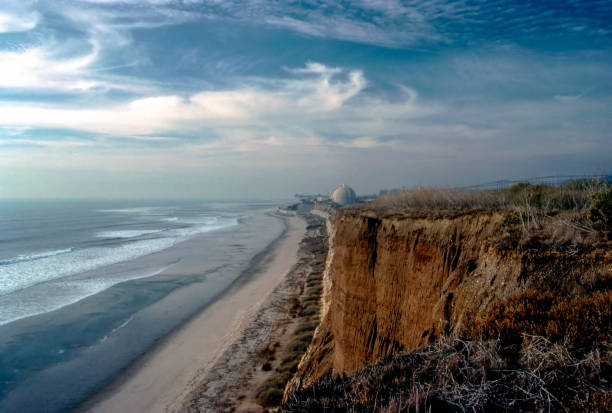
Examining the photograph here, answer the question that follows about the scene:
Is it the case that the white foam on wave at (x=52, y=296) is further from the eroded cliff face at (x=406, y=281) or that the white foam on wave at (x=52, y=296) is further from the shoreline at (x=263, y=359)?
the eroded cliff face at (x=406, y=281)

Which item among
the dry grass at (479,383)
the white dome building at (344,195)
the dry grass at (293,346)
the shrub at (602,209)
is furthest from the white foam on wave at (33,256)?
the white dome building at (344,195)

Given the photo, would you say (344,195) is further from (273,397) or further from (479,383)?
(479,383)

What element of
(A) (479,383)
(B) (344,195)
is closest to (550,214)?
(A) (479,383)

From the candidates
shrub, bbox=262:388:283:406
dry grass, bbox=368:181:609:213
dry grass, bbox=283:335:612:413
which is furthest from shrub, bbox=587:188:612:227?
shrub, bbox=262:388:283:406

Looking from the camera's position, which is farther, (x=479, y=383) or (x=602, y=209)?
(x=602, y=209)

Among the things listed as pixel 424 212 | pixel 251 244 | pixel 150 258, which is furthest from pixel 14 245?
pixel 424 212

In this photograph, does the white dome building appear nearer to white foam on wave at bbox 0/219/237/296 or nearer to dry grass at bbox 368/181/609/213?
white foam on wave at bbox 0/219/237/296
